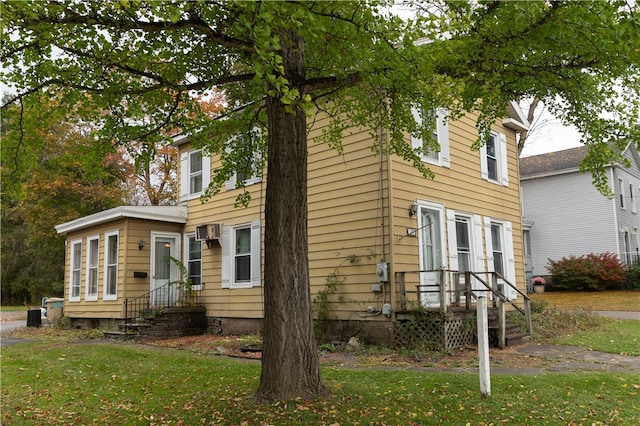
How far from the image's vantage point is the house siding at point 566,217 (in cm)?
2356

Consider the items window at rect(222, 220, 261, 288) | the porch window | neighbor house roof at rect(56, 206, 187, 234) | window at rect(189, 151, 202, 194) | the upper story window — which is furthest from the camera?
the upper story window

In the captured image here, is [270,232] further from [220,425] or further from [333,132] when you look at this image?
[333,132]

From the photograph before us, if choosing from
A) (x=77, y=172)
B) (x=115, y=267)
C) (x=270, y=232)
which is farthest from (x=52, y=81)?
(x=77, y=172)

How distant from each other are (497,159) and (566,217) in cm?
1286

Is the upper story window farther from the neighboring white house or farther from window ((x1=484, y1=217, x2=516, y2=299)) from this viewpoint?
window ((x1=484, y1=217, x2=516, y2=299))

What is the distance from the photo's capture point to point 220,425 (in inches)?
205

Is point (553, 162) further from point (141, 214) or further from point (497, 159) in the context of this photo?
A: point (141, 214)

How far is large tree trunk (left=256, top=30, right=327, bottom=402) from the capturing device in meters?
5.74

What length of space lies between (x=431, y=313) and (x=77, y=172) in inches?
850

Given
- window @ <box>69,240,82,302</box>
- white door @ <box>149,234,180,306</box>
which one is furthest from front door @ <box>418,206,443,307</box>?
window @ <box>69,240,82,302</box>

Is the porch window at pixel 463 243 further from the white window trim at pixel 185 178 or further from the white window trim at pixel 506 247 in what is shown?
the white window trim at pixel 185 178

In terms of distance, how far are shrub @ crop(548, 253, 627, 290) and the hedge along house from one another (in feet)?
30.3

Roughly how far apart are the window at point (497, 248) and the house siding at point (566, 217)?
1204 cm

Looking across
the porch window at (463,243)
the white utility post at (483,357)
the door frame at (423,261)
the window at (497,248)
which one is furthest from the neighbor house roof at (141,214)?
the white utility post at (483,357)
